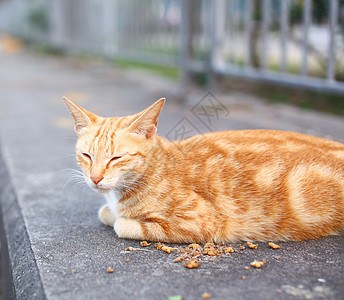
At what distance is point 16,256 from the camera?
88.4 inches

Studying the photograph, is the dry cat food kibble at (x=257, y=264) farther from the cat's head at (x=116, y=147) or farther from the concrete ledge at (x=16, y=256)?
the concrete ledge at (x=16, y=256)

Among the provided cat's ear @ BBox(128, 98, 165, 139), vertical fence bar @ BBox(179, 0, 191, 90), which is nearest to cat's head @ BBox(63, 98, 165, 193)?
cat's ear @ BBox(128, 98, 165, 139)

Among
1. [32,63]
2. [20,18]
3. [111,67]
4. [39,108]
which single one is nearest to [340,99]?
[39,108]

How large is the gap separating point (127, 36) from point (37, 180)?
20.1ft

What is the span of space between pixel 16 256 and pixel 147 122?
96 centimetres

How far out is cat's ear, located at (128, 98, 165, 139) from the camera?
82.4 inches

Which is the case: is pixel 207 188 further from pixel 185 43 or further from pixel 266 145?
pixel 185 43

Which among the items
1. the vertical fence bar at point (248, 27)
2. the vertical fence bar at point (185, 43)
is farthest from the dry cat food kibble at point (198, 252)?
the vertical fence bar at point (185, 43)

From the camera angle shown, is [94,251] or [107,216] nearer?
[94,251]

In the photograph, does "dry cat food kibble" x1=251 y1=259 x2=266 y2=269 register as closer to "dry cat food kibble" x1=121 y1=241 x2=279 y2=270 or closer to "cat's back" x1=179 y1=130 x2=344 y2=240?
"dry cat food kibble" x1=121 y1=241 x2=279 y2=270

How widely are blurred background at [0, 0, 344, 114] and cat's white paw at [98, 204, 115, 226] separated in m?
2.91

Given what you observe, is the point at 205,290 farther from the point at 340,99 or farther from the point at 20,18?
the point at 20,18

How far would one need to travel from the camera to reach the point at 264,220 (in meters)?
2.11

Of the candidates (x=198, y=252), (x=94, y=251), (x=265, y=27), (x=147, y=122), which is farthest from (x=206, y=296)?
(x=265, y=27)
